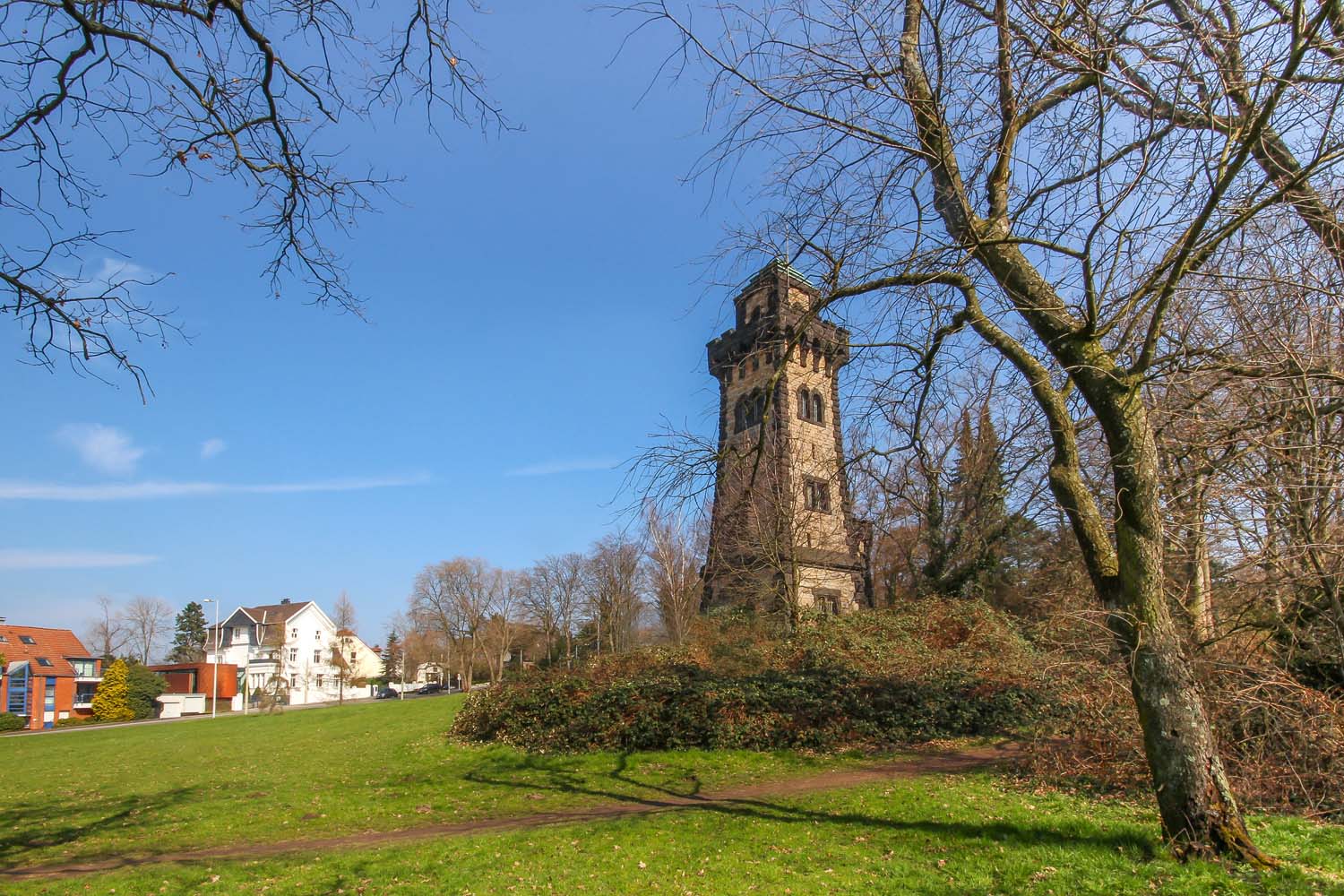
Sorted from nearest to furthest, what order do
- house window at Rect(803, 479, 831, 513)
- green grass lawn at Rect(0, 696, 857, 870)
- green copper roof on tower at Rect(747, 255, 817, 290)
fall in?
green copper roof on tower at Rect(747, 255, 817, 290)
house window at Rect(803, 479, 831, 513)
green grass lawn at Rect(0, 696, 857, 870)

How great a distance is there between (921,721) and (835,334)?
33.3ft

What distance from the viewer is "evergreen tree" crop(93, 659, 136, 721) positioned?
148ft

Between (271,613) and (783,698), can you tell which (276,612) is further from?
(783,698)

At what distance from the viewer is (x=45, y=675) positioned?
44.8 meters

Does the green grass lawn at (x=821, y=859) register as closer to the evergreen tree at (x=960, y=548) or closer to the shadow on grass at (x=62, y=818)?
the shadow on grass at (x=62, y=818)

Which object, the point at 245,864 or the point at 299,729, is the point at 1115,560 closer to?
the point at 245,864

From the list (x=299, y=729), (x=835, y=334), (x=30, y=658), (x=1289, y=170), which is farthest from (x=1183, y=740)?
(x=30, y=658)

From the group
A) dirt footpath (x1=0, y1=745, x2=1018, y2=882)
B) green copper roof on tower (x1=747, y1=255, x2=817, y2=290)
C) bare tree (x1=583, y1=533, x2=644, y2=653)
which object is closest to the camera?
green copper roof on tower (x1=747, y1=255, x2=817, y2=290)

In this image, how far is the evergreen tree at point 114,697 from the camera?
148ft

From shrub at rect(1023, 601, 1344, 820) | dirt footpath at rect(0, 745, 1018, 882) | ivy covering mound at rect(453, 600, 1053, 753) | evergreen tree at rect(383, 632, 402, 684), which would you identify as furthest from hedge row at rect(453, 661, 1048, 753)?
Answer: evergreen tree at rect(383, 632, 402, 684)

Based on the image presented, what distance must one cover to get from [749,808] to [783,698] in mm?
5152

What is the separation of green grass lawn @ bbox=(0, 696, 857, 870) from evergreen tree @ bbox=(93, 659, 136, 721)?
3095 cm

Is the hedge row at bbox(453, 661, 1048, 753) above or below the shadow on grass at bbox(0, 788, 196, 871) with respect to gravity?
above

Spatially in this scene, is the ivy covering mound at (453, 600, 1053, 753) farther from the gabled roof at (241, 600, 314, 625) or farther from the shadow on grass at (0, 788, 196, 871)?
the gabled roof at (241, 600, 314, 625)
